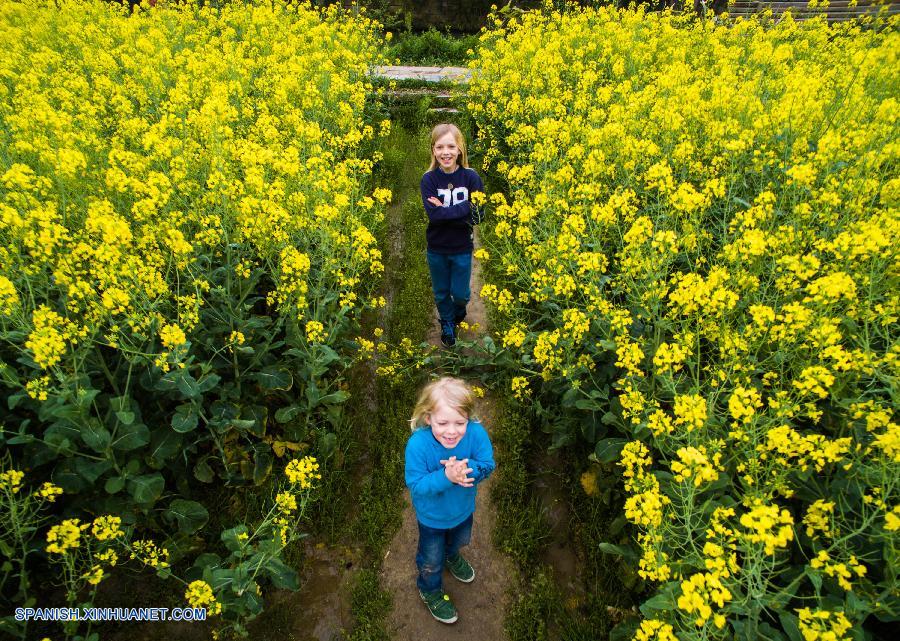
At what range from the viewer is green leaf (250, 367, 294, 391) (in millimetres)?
3375

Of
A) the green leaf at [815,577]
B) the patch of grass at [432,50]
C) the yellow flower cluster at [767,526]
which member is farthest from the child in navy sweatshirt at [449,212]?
the patch of grass at [432,50]

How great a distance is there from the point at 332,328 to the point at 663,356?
2238 mm

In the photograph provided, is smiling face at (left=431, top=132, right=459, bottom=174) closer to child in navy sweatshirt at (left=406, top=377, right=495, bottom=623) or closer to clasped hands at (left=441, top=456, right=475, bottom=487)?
child in navy sweatshirt at (left=406, top=377, right=495, bottom=623)

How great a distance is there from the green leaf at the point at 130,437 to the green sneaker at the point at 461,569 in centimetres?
197

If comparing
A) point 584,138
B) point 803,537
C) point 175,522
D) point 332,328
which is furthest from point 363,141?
point 803,537

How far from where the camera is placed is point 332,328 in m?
3.60

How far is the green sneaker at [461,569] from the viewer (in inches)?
122

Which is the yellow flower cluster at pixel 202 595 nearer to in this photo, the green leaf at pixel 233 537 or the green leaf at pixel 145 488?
the green leaf at pixel 233 537

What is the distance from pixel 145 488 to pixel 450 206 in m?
2.90

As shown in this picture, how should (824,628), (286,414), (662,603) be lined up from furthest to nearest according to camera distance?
(286,414) → (662,603) → (824,628)

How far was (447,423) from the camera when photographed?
240 cm

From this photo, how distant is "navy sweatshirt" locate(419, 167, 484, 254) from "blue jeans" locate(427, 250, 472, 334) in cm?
10

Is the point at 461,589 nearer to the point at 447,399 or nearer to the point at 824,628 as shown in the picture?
the point at 447,399

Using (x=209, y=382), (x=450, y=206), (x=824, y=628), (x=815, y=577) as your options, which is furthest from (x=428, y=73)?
(x=824, y=628)
